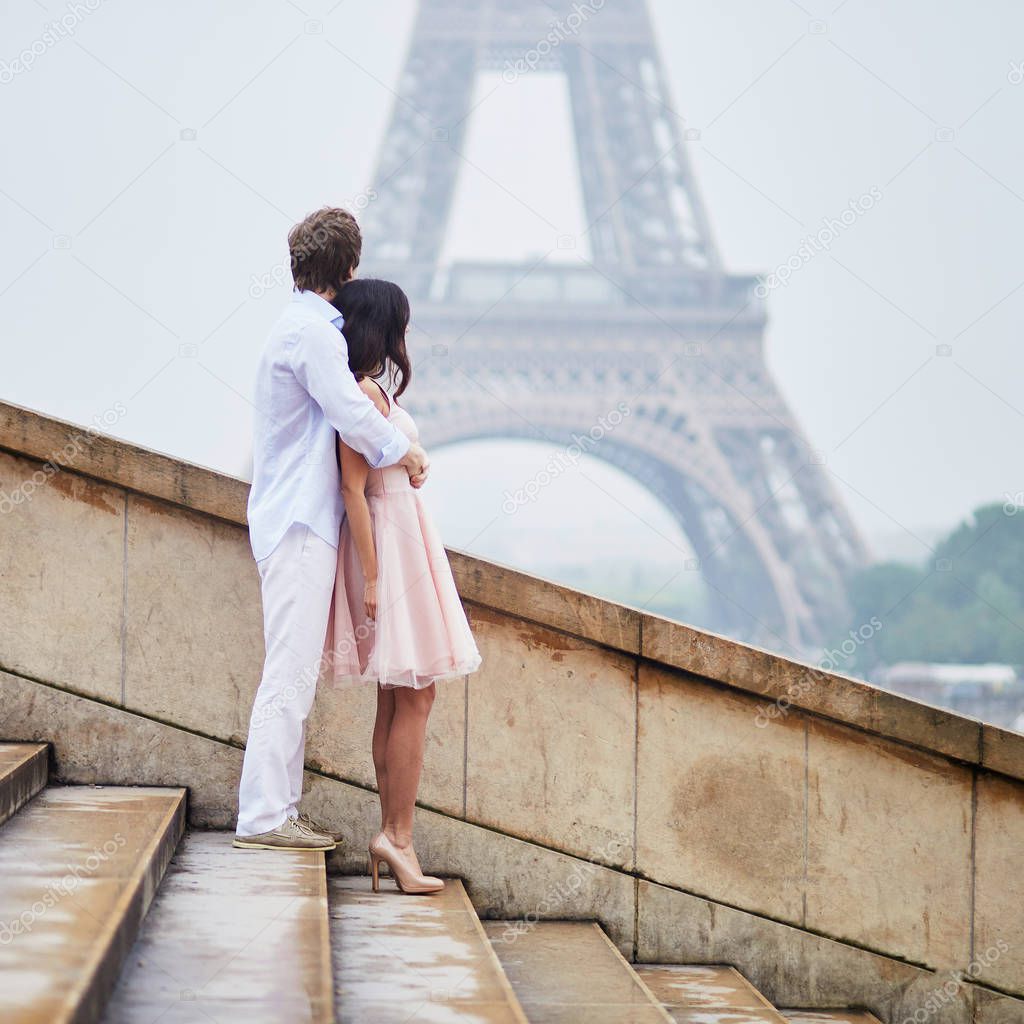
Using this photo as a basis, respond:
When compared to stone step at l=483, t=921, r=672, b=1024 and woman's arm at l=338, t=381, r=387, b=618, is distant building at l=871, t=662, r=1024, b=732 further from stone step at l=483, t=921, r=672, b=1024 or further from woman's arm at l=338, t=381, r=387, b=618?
woman's arm at l=338, t=381, r=387, b=618

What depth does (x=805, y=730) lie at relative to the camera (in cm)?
456

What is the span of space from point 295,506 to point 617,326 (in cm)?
2923

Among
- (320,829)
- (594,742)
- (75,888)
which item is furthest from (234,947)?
(594,742)

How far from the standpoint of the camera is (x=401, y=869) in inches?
151

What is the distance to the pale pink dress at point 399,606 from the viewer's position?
3.68 m

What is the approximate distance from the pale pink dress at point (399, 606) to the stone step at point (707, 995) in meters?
1.18

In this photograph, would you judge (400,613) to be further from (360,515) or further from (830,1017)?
(830,1017)

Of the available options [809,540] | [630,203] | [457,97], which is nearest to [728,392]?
[809,540]

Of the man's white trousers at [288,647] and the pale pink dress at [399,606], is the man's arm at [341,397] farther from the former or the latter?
the man's white trousers at [288,647]

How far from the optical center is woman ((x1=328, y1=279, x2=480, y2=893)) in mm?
3686

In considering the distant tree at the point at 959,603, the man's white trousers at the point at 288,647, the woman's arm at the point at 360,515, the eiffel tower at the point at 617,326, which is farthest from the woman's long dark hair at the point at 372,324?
the distant tree at the point at 959,603

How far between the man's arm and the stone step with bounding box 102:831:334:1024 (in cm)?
114

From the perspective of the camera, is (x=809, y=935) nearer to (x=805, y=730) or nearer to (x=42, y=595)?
(x=805, y=730)

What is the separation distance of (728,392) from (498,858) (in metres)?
26.7
